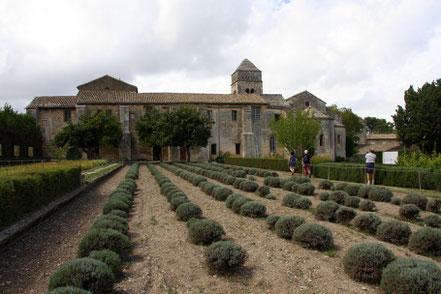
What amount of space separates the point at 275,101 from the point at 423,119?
52.3 ft

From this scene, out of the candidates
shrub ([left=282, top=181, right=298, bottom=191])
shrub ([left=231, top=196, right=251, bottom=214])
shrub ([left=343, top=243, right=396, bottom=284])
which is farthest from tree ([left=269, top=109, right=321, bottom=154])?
shrub ([left=343, top=243, right=396, bottom=284])

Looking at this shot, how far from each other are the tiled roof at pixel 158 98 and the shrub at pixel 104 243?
3319 cm

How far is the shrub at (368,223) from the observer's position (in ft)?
21.0

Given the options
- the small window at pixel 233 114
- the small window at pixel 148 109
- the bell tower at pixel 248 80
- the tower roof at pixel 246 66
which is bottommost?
the small window at pixel 233 114

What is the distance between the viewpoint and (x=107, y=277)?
3.68 metres

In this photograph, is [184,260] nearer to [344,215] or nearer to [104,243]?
[104,243]

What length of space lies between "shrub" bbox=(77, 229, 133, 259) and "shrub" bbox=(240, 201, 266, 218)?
338 centimetres

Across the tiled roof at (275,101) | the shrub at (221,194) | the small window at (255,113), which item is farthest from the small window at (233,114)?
the shrub at (221,194)

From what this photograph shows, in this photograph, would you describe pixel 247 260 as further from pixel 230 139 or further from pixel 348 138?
pixel 348 138

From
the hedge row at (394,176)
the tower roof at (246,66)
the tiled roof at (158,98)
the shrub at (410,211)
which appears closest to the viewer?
the shrub at (410,211)

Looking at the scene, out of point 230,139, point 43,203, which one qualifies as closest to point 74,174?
point 43,203

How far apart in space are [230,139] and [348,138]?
19.1 meters

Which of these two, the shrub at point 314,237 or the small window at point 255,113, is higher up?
the small window at point 255,113

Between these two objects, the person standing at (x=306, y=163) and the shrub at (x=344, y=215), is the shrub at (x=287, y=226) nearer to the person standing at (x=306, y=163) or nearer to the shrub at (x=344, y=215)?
the shrub at (x=344, y=215)
